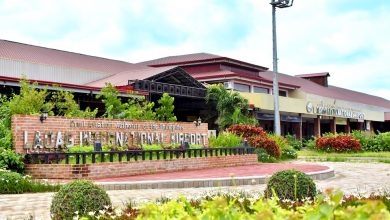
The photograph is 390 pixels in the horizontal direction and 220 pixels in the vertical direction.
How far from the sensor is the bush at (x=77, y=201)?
22.0 feet

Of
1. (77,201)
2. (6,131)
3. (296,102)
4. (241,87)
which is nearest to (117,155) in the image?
(6,131)

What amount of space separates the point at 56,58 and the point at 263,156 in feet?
49.1

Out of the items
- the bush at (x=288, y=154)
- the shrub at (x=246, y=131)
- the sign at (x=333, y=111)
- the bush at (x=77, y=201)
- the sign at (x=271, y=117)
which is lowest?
the bush at (x=77, y=201)

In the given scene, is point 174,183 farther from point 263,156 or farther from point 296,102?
point 296,102

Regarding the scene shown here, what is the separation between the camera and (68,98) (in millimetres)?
21906

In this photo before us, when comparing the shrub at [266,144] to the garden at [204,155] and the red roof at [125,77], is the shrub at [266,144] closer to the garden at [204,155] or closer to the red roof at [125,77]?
the garden at [204,155]

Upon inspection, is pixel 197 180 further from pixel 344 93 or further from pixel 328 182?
pixel 344 93

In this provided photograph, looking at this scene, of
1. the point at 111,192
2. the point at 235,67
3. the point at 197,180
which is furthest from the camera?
the point at 235,67

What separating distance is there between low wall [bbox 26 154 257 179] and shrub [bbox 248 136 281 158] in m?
5.29

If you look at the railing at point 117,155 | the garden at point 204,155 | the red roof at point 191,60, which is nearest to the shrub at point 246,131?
the garden at point 204,155

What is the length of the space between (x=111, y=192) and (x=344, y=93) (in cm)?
A: 5312

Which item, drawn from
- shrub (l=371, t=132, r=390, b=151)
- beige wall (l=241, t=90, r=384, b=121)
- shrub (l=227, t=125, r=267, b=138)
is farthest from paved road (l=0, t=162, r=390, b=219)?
beige wall (l=241, t=90, r=384, b=121)

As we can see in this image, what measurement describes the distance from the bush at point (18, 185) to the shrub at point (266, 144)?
13724 millimetres

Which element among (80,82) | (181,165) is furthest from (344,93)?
(181,165)
